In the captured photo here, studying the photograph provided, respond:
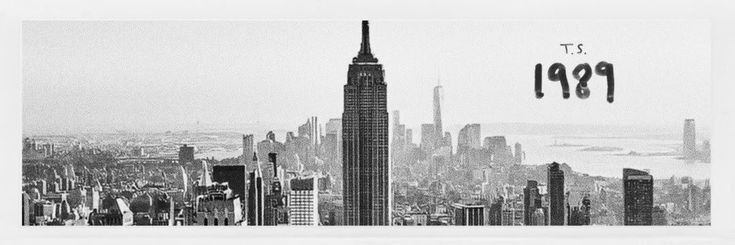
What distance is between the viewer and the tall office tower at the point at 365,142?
3.69m

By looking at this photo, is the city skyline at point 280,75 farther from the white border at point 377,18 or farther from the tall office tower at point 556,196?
the tall office tower at point 556,196

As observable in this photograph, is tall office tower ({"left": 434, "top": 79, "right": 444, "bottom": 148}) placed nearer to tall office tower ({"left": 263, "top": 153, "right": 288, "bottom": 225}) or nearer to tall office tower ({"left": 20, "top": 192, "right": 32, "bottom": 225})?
tall office tower ({"left": 263, "top": 153, "right": 288, "bottom": 225})

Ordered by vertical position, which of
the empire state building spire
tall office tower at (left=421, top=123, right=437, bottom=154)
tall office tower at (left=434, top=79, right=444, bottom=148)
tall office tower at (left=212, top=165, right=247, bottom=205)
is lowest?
tall office tower at (left=212, top=165, right=247, bottom=205)

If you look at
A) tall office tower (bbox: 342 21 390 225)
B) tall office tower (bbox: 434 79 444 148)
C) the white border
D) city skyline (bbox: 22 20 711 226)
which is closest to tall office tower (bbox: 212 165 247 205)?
city skyline (bbox: 22 20 711 226)

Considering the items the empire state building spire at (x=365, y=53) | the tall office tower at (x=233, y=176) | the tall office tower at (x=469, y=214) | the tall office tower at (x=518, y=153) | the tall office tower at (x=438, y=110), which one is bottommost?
the tall office tower at (x=469, y=214)

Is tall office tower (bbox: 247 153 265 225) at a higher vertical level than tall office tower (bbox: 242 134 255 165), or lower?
lower

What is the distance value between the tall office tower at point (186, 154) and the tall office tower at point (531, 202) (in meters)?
1.17

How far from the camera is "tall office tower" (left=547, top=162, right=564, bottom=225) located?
3705 millimetres

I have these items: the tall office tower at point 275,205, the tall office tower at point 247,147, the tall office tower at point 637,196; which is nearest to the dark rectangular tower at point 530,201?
the tall office tower at point 637,196

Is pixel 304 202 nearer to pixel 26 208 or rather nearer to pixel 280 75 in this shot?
pixel 280 75

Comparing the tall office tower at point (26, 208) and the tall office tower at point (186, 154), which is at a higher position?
the tall office tower at point (186, 154)

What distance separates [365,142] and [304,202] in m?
0.30

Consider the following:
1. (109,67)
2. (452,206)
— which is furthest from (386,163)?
(109,67)

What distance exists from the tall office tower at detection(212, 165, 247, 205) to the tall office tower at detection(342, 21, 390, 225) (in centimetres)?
36
